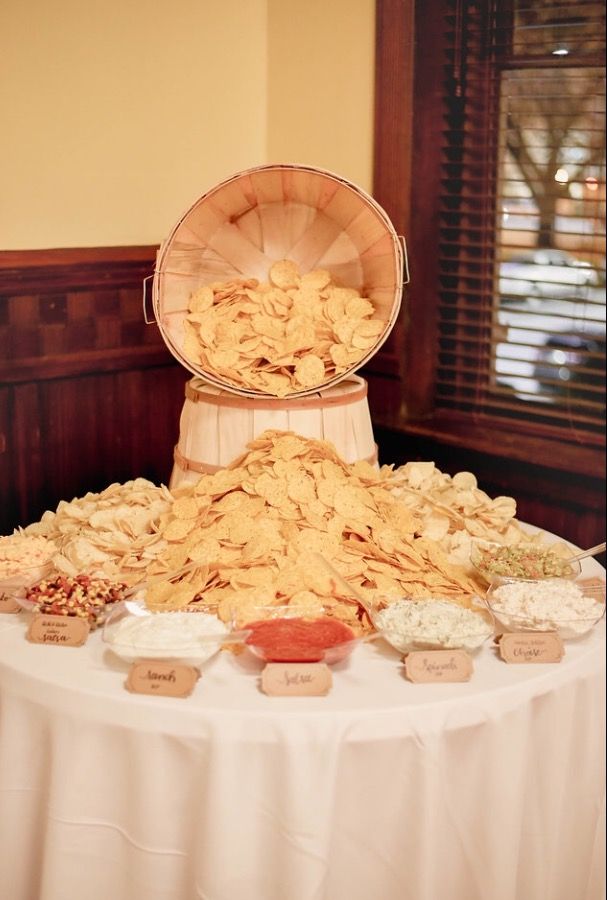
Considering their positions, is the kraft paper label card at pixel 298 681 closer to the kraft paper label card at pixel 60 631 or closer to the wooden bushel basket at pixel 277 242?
the kraft paper label card at pixel 60 631

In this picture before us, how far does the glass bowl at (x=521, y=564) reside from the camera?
1883 mm

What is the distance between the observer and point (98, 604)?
1771mm

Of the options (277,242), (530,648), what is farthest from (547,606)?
(277,242)

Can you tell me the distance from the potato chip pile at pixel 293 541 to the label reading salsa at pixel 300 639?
0.15 feet

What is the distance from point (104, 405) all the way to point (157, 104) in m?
0.95

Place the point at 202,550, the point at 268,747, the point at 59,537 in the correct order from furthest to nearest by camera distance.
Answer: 1. the point at 59,537
2. the point at 202,550
3. the point at 268,747

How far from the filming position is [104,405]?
302 cm

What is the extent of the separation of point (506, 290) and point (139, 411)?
3.95 ft

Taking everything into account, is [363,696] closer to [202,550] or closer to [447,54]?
[202,550]

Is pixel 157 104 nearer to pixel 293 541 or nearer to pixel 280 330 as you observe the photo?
pixel 280 330

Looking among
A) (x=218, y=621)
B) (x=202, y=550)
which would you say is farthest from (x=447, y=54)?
(x=218, y=621)

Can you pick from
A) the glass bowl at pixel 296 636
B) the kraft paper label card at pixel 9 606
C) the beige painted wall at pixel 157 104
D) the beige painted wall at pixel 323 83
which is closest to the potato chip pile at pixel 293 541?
the glass bowl at pixel 296 636

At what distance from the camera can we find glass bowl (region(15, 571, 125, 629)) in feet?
5.78

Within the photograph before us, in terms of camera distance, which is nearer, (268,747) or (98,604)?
(268,747)
